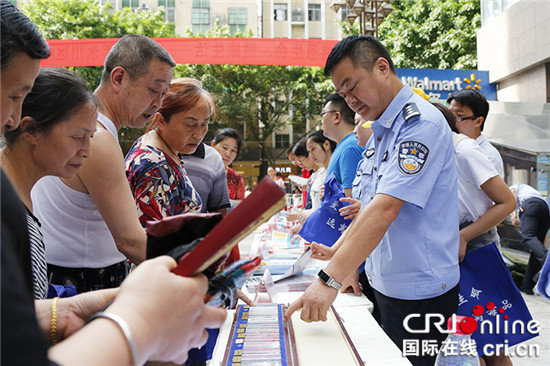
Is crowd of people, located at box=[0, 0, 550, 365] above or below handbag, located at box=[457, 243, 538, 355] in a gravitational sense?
above

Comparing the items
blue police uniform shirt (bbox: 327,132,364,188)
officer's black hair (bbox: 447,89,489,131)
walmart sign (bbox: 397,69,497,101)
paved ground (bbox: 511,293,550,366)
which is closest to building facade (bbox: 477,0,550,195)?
walmart sign (bbox: 397,69,497,101)

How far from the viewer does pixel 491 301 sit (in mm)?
2221

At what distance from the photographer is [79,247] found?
4.52 feet

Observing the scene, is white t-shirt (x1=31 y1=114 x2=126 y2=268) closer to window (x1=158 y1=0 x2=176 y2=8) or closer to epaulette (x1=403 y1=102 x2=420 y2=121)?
epaulette (x1=403 y1=102 x2=420 y2=121)

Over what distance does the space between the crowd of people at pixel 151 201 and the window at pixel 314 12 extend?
32.1 m

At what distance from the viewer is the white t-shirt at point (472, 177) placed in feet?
7.41

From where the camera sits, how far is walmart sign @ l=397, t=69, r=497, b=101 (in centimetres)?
1010

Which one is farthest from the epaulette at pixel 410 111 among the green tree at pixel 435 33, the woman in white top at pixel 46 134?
the green tree at pixel 435 33

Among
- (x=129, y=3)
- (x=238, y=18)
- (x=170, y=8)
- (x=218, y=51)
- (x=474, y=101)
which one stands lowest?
(x=474, y=101)

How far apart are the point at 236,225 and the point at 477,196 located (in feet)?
6.82

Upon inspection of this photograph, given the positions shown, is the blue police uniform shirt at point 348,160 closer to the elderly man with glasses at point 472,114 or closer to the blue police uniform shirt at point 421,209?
the elderly man with glasses at point 472,114

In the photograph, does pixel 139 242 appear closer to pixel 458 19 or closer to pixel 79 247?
pixel 79 247

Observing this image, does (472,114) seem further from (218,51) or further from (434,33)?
(434,33)

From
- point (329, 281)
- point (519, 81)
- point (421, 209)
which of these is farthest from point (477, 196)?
point (519, 81)
